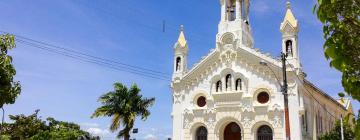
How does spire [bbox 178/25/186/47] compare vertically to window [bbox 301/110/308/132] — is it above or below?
→ above

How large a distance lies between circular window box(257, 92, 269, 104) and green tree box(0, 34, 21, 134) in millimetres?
23389

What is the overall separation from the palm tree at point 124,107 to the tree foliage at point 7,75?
21.5 meters

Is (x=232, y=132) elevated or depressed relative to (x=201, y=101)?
depressed

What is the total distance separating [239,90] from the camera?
32.6 m

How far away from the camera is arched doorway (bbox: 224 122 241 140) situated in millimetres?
33044

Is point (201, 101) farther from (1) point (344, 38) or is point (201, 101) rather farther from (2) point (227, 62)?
(1) point (344, 38)

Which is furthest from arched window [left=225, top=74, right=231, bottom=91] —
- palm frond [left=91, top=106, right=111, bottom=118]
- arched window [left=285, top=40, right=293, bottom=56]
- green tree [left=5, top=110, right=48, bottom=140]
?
green tree [left=5, top=110, right=48, bottom=140]

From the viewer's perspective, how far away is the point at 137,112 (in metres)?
33.5

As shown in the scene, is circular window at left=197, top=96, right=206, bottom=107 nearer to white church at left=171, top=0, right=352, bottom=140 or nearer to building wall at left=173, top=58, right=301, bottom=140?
white church at left=171, top=0, right=352, bottom=140

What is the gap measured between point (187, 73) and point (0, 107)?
2546 cm

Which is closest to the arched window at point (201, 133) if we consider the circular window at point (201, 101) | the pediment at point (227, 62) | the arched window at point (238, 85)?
the circular window at point (201, 101)

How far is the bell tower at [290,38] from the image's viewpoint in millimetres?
30969

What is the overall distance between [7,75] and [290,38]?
82.1 ft

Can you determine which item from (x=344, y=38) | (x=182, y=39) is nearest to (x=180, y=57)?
(x=182, y=39)
